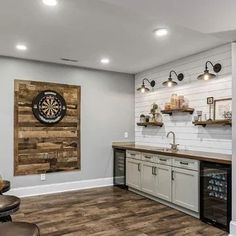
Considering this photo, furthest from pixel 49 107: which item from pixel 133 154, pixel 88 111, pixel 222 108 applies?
pixel 222 108

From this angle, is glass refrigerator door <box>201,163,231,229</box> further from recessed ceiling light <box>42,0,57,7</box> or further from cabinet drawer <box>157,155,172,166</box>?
recessed ceiling light <box>42,0,57,7</box>

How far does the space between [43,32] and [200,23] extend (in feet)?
6.61

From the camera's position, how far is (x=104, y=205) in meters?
4.24

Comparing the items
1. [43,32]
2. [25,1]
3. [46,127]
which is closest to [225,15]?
[25,1]

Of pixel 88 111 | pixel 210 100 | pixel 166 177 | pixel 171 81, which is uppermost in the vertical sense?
pixel 171 81

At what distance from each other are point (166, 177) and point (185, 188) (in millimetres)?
424

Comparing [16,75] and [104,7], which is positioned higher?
[104,7]

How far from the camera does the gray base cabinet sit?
3.69 meters

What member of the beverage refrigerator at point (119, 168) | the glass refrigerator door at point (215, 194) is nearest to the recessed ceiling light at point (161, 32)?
the glass refrigerator door at point (215, 194)

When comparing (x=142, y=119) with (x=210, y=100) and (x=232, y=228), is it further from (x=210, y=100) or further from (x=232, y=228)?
(x=232, y=228)

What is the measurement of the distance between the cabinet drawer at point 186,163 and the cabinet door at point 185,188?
59mm

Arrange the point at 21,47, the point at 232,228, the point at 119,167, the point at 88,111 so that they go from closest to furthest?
the point at 232,228 < the point at 21,47 < the point at 88,111 < the point at 119,167

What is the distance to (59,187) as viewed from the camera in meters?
5.06

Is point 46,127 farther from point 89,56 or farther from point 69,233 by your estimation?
point 69,233
